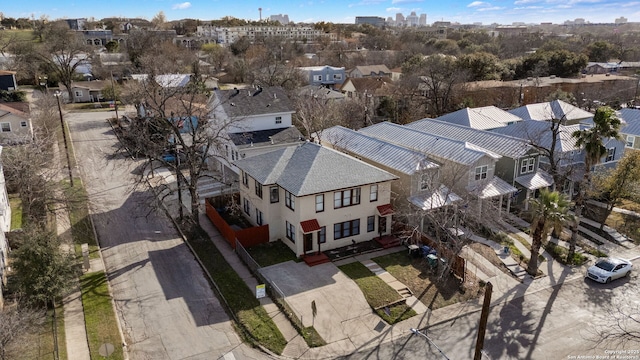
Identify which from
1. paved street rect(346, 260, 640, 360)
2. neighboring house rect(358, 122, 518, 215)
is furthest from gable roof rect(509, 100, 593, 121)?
paved street rect(346, 260, 640, 360)

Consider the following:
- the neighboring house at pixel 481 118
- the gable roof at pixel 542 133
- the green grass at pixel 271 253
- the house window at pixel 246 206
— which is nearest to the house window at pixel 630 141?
the gable roof at pixel 542 133

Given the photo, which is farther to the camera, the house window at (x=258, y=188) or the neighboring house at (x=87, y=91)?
the neighboring house at (x=87, y=91)

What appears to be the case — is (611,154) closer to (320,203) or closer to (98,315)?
(320,203)

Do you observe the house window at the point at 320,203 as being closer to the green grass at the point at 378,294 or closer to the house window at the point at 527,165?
the green grass at the point at 378,294

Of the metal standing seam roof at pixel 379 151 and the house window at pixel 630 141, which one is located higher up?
the metal standing seam roof at pixel 379 151

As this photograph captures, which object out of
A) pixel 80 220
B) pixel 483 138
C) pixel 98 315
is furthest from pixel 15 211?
pixel 483 138

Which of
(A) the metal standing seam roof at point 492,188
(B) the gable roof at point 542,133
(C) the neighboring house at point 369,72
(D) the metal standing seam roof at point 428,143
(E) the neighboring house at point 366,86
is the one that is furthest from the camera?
(C) the neighboring house at point 369,72

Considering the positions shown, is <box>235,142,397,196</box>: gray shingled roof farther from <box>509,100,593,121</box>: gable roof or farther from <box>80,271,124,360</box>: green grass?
<box>509,100,593,121</box>: gable roof
